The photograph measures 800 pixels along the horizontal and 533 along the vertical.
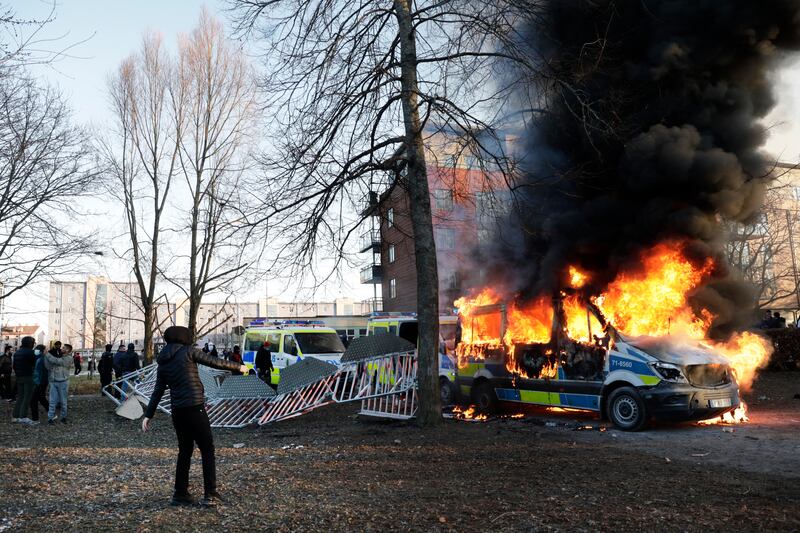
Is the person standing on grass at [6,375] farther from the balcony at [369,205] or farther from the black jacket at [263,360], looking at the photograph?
the balcony at [369,205]

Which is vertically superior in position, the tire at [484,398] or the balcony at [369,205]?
the balcony at [369,205]

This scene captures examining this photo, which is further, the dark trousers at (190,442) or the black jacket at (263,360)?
the black jacket at (263,360)

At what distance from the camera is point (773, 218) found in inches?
1069

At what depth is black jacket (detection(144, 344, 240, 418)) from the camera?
5570 millimetres

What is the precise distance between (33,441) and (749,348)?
1431cm

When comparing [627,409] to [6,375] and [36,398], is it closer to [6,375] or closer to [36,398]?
[36,398]

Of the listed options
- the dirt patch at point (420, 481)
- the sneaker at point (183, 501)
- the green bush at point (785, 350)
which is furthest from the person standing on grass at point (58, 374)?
the green bush at point (785, 350)

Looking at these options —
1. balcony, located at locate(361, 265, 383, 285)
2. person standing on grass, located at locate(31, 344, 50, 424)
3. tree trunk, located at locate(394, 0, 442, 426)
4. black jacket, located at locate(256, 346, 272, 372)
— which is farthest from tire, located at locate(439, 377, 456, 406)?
balcony, located at locate(361, 265, 383, 285)

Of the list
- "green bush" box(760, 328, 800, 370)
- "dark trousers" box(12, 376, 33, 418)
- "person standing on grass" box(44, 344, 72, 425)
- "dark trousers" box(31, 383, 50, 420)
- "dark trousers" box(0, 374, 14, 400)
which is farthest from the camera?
"green bush" box(760, 328, 800, 370)

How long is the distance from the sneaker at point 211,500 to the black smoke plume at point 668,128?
741 centimetres

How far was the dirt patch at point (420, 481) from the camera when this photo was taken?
4918 mm

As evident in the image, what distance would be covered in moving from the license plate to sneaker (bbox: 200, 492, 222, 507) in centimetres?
774

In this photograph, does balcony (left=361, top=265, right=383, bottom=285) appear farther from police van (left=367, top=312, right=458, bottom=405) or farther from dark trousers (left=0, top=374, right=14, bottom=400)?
dark trousers (left=0, top=374, right=14, bottom=400)

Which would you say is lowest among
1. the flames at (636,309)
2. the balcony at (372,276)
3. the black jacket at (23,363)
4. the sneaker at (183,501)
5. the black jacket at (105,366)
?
the sneaker at (183,501)
